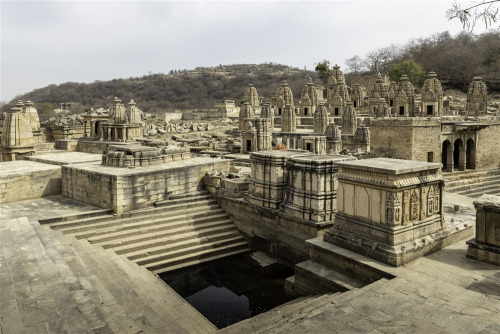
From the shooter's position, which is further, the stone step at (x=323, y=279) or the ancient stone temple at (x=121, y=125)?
the ancient stone temple at (x=121, y=125)

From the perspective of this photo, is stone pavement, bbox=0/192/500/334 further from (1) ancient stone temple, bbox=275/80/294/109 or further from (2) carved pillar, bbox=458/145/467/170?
(1) ancient stone temple, bbox=275/80/294/109

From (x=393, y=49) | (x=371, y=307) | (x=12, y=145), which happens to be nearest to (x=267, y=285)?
(x=371, y=307)

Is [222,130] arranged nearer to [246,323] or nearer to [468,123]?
[468,123]

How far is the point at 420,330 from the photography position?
4695 millimetres

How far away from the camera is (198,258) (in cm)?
1022

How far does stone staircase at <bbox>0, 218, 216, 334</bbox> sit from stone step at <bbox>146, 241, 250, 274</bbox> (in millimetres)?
935

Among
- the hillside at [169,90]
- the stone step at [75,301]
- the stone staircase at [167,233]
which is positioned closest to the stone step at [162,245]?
the stone staircase at [167,233]

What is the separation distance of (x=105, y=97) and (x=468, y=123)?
68.6 m

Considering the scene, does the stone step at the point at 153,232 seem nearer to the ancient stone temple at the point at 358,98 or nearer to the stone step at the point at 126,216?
the stone step at the point at 126,216

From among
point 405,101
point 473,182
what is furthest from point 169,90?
point 473,182

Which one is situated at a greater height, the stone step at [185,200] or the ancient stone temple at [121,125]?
the ancient stone temple at [121,125]

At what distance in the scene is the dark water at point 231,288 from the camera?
793 centimetres

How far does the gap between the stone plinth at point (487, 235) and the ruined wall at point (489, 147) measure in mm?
13398

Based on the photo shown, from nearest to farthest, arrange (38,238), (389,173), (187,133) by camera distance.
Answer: (389,173) < (38,238) < (187,133)
